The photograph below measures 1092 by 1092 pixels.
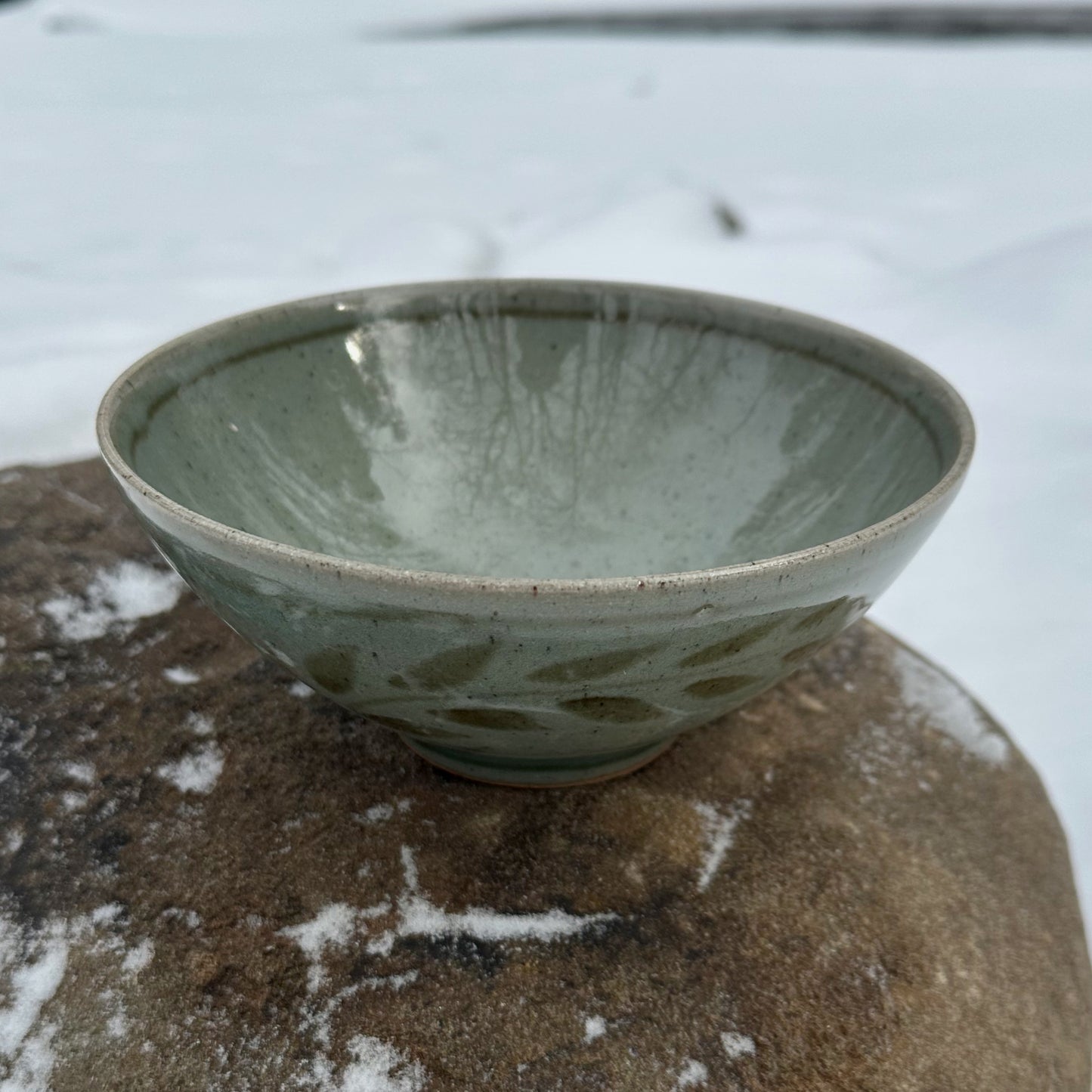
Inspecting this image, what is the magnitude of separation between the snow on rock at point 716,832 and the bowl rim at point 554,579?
0.19 metres

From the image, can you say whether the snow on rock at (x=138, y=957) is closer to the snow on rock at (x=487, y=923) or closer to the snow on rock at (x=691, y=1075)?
the snow on rock at (x=487, y=923)

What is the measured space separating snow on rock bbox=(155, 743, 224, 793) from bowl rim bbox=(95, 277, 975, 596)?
172mm

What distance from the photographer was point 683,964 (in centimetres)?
59

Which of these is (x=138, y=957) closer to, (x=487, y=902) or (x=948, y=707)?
(x=487, y=902)

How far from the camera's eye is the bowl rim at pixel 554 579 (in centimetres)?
41

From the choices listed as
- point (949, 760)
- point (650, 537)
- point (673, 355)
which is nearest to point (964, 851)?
point (949, 760)

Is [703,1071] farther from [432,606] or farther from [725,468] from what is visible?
[725,468]

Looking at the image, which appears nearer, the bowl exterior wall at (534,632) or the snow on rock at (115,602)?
the bowl exterior wall at (534,632)

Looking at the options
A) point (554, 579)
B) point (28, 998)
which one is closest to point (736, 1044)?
point (554, 579)

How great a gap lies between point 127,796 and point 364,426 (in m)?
0.35

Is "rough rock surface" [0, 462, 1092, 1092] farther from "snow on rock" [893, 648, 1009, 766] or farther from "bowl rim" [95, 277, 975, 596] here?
"bowl rim" [95, 277, 975, 596]

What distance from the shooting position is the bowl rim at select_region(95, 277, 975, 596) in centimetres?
41

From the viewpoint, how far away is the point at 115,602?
2.74 ft

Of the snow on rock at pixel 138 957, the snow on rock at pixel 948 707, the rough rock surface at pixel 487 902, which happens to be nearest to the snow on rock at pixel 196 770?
the rough rock surface at pixel 487 902
